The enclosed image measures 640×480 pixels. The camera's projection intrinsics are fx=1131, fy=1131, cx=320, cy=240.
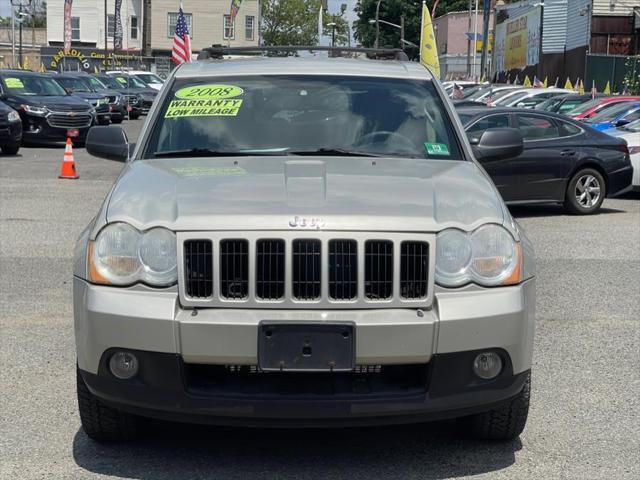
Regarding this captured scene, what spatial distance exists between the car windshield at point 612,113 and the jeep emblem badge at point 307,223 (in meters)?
17.4

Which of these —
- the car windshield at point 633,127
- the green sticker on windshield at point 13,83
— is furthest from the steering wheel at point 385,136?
the green sticker on windshield at point 13,83

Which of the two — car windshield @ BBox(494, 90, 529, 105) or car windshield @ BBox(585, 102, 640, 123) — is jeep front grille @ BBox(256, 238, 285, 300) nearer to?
car windshield @ BBox(585, 102, 640, 123)

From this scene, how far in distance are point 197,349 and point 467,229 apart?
1.20 m

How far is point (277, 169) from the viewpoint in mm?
5242

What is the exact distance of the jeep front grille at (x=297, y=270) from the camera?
4441mm

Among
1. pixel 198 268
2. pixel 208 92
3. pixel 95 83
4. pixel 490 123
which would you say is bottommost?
pixel 95 83

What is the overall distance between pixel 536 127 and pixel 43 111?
14.8 metres

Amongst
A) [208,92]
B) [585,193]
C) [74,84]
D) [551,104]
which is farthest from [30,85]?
[208,92]

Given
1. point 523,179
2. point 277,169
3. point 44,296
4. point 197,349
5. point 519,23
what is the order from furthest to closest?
1. point 519,23
2. point 523,179
3. point 44,296
4. point 277,169
5. point 197,349

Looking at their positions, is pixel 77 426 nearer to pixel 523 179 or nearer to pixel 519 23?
pixel 523 179

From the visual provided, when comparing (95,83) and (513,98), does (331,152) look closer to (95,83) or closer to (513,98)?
(513,98)

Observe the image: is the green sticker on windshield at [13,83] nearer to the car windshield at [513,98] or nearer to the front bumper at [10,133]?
the front bumper at [10,133]

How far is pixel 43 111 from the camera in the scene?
26.4 m

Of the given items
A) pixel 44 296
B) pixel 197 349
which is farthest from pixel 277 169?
pixel 44 296
